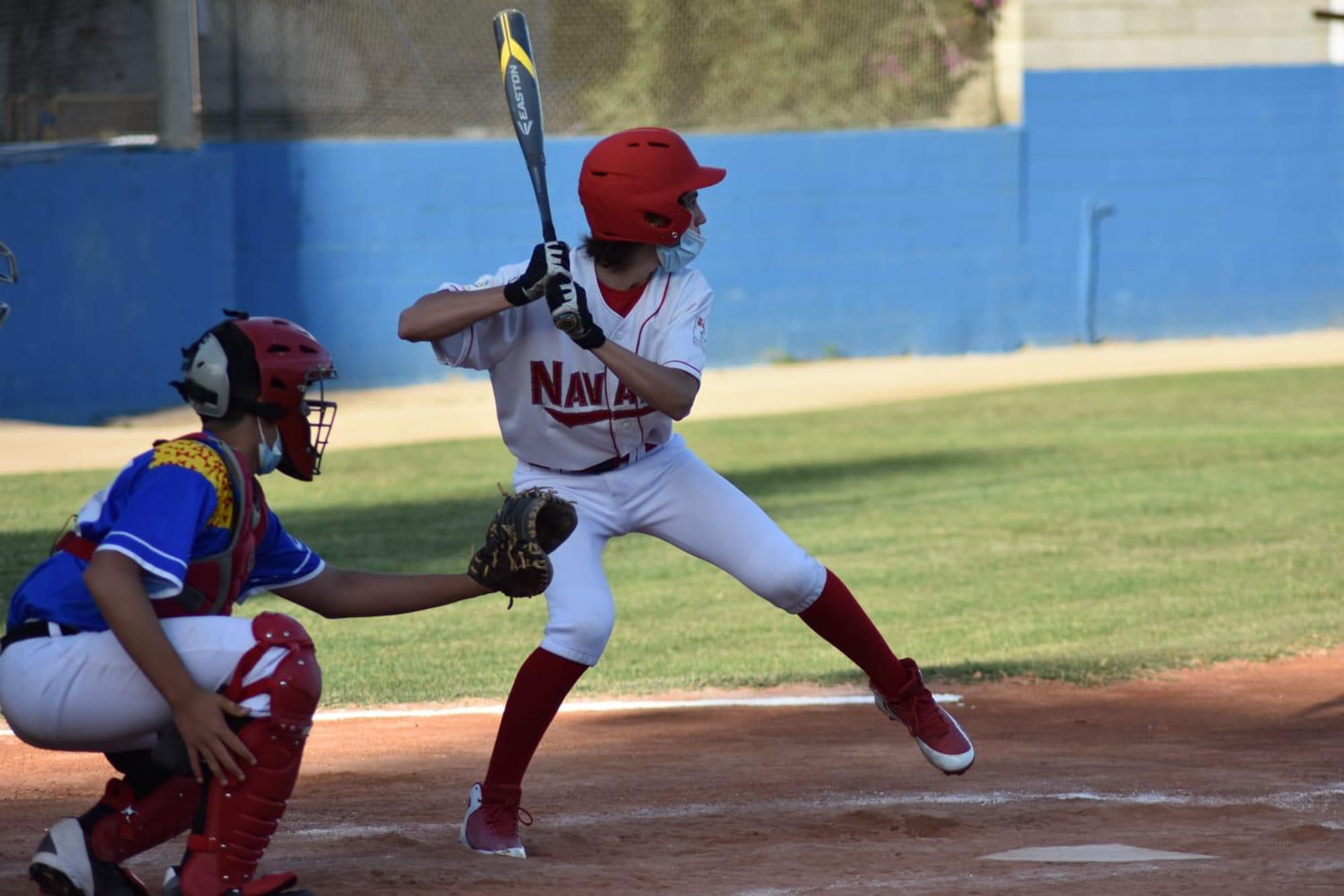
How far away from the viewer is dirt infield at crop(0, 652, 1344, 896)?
4137 millimetres

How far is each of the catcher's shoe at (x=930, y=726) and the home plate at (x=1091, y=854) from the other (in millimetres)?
618

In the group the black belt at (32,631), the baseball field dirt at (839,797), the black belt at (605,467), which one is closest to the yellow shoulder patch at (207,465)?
the black belt at (32,631)

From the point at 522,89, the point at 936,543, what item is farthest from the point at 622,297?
the point at 936,543

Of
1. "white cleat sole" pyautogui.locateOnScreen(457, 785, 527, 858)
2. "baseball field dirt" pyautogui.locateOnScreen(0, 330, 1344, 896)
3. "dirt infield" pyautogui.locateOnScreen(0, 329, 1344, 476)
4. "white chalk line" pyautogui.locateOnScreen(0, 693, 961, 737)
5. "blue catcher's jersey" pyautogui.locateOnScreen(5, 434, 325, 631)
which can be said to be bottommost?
"dirt infield" pyautogui.locateOnScreen(0, 329, 1344, 476)

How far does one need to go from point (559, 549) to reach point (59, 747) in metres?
1.35

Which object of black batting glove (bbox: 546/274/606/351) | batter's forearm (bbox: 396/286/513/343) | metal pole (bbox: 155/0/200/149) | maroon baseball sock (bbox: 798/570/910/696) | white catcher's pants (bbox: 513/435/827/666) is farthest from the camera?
metal pole (bbox: 155/0/200/149)

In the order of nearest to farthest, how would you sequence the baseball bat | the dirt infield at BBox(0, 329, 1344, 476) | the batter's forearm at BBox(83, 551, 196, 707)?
the batter's forearm at BBox(83, 551, 196, 707), the baseball bat, the dirt infield at BBox(0, 329, 1344, 476)

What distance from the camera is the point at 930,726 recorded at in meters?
5.12

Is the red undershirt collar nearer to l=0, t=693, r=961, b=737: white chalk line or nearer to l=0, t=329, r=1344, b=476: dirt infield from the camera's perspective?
l=0, t=693, r=961, b=737: white chalk line

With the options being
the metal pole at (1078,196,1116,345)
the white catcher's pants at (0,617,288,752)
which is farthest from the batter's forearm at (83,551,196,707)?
the metal pole at (1078,196,1116,345)

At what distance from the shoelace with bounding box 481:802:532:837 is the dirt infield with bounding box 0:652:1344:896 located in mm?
99

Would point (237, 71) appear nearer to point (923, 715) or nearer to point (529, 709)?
point (923, 715)

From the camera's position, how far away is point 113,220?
16859 mm

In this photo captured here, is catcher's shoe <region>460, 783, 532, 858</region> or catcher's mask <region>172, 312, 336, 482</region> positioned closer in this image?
catcher's mask <region>172, 312, 336, 482</region>
